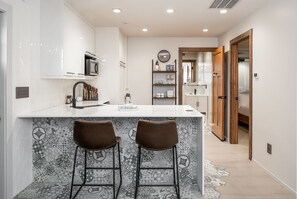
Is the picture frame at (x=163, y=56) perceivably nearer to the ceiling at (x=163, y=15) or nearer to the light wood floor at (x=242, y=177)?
the ceiling at (x=163, y=15)

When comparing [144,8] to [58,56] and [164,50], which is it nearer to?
[58,56]

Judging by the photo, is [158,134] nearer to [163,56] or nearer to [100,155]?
[100,155]

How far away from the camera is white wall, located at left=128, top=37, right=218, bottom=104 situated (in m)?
→ 6.59

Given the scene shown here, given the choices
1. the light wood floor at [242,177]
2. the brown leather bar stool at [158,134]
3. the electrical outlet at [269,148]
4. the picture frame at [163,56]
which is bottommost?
the light wood floor at [242,177]

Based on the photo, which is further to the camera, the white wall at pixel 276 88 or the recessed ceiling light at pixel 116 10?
the recessed ceiling light at pixel 116 10

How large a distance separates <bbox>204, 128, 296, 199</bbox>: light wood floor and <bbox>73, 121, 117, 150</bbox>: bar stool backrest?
1443mm

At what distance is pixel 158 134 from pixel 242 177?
164cm

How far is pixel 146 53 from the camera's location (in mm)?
6598

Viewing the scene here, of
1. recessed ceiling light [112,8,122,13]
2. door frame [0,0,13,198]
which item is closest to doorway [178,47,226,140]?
recessed ceiling light [112,8,122,13]

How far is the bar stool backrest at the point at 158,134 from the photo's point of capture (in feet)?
8.66

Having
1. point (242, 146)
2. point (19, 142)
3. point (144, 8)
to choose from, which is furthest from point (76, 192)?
point (242, 146)

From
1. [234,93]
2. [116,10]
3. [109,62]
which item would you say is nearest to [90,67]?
[109,62]

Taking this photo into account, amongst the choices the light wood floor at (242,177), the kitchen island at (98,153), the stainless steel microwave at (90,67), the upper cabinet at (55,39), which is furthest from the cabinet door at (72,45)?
the light wood floor at (242,177)

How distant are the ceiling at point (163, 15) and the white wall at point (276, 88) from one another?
1.42ft
